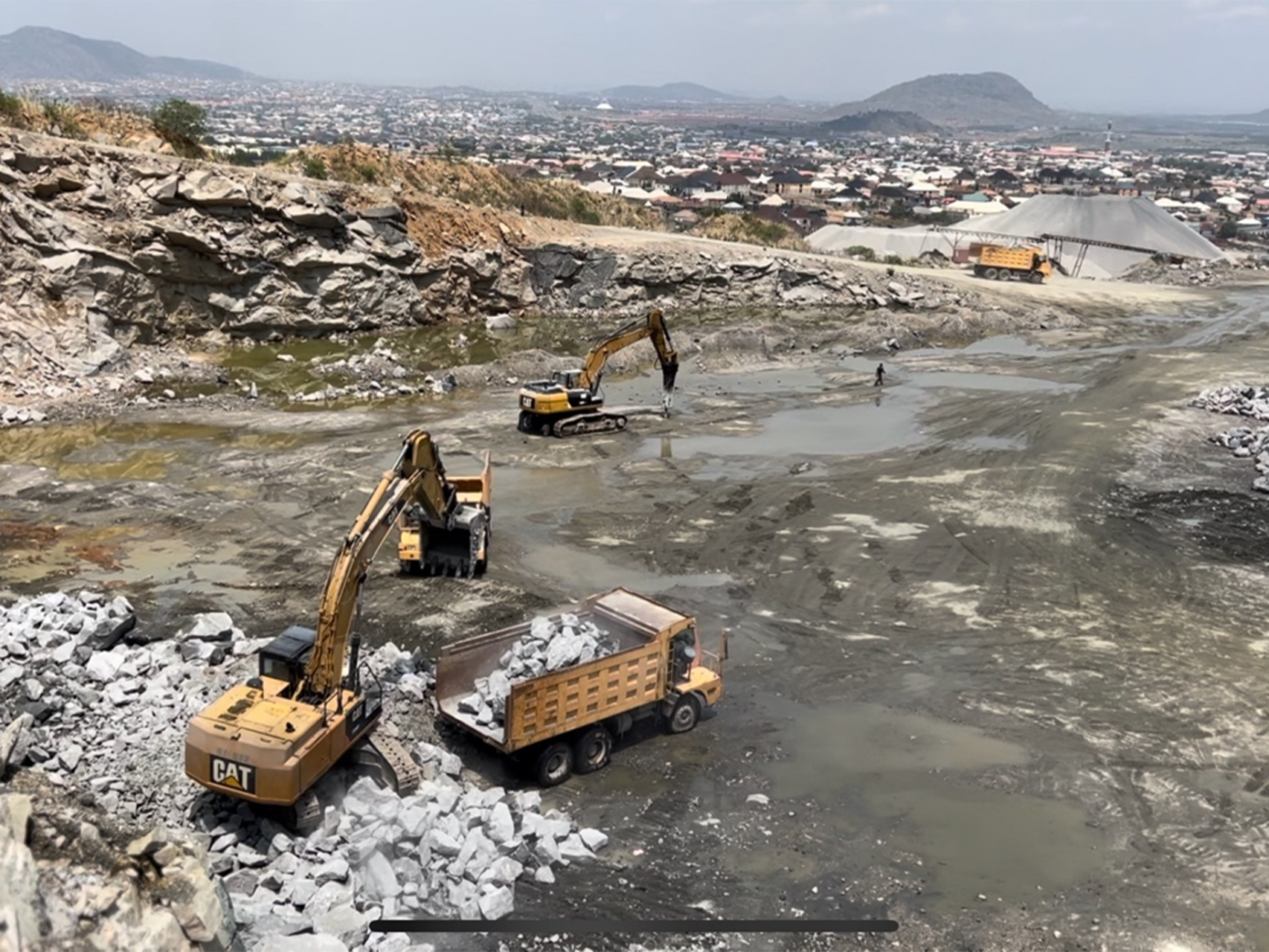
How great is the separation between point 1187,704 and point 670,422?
50.2ft

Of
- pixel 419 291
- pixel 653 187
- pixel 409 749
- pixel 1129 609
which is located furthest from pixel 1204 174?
pixel 409 749

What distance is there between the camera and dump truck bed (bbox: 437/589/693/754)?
11039 mm

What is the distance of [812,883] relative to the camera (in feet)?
32.7

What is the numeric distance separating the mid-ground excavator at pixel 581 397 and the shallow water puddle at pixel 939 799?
13.0 m

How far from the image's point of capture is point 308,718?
944 cm

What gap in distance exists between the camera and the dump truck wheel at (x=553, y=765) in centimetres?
1134

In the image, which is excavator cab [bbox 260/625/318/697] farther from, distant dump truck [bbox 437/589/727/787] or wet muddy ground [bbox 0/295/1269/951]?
wet muddy ground [bbox 0/295/1269/951]

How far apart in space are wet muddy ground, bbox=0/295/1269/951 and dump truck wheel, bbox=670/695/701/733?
172mm

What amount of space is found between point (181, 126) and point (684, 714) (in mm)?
36551

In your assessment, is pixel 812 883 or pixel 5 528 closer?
pixel 812 883

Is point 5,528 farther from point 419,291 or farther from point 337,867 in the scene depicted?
point 419,291

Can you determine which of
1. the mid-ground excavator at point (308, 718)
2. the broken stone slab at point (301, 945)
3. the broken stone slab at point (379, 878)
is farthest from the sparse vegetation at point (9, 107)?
the broken stone slab at point (301, 945)

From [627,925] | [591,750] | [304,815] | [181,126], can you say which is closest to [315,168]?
[181,126]

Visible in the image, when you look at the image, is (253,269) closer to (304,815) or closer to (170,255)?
(170,255)
